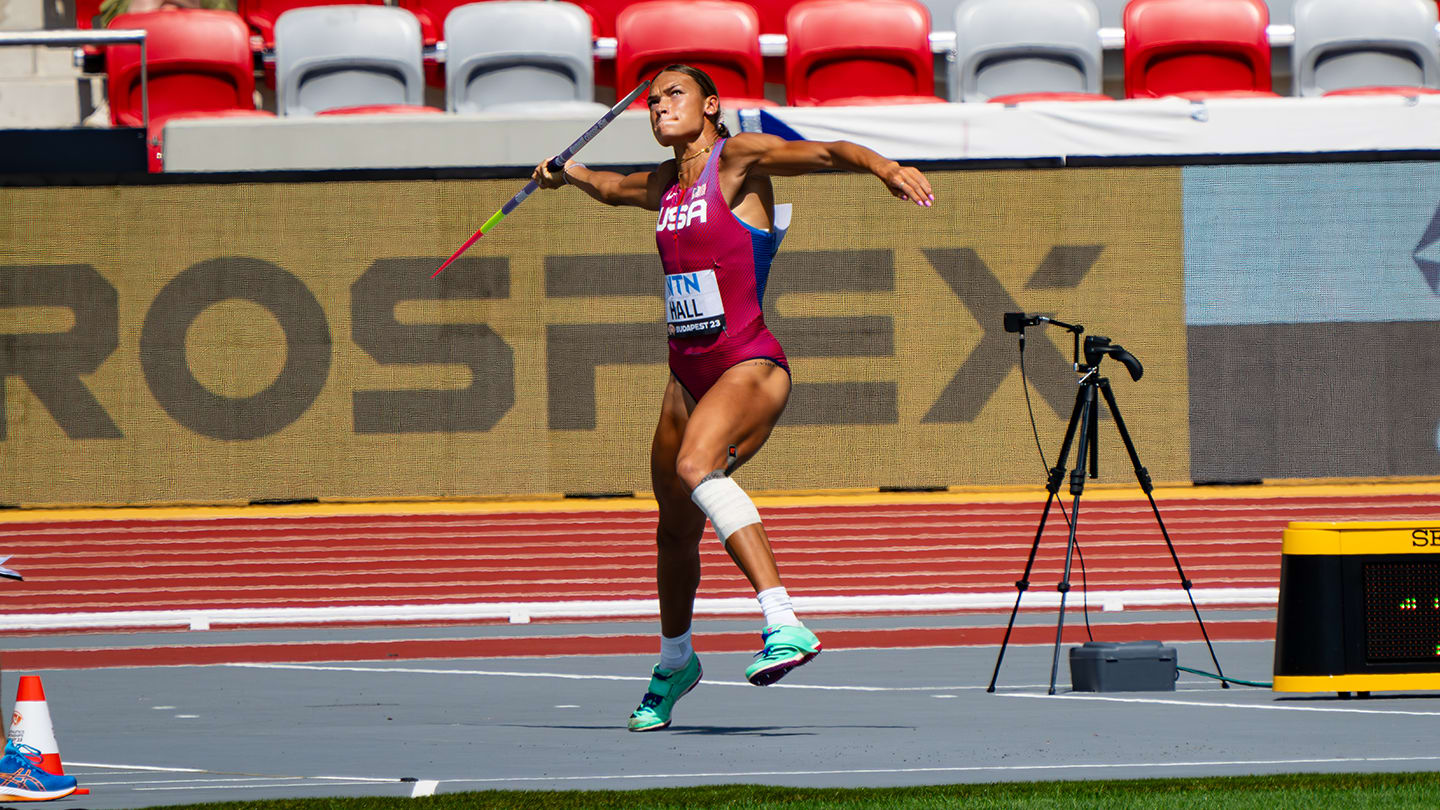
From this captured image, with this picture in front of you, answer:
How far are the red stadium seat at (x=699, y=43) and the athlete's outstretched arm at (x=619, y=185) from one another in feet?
37.6

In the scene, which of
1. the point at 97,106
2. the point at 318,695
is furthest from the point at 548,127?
the point at 318,695

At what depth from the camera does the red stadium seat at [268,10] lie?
19.9 m

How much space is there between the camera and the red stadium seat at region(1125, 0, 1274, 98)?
60.8 ft

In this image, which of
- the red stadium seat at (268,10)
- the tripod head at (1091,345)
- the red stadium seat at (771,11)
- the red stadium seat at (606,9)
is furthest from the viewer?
the red stadium seat at (771,11)

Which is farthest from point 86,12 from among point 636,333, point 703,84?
point 703,84

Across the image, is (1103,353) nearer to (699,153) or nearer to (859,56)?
(699,153)

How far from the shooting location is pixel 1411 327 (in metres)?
16.4

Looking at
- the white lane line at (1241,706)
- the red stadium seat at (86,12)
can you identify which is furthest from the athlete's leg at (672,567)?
the red stadium seat at (86,12)

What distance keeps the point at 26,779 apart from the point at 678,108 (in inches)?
117

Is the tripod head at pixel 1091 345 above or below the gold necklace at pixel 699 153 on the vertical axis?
below

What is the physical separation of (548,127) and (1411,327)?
7703mm

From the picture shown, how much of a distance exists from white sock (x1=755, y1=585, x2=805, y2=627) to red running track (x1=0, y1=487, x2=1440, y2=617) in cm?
781

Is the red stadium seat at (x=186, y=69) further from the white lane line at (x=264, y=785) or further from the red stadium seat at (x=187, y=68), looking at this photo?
the white lane line at (x=264, y=785)

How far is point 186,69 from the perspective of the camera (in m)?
18.2
